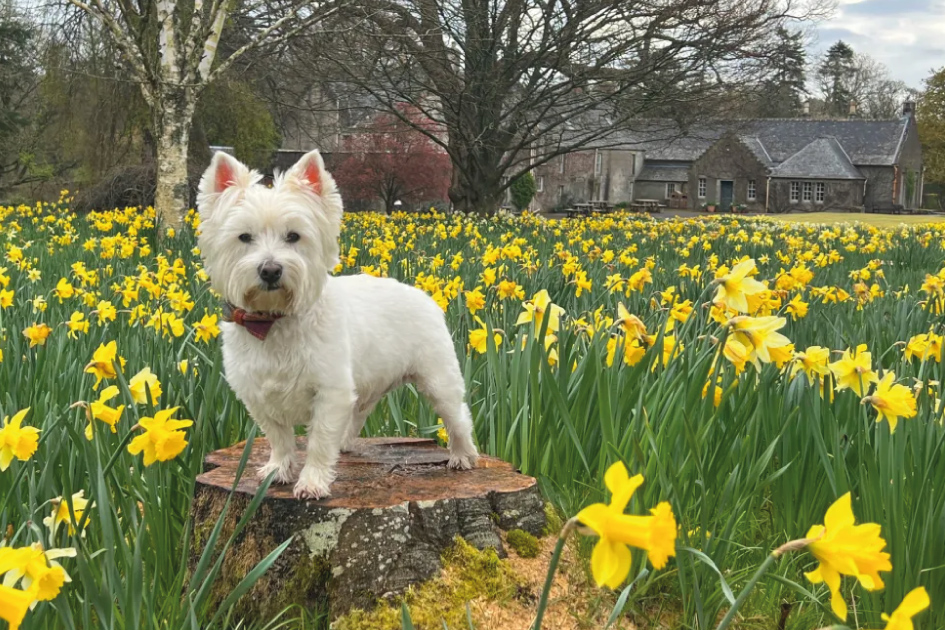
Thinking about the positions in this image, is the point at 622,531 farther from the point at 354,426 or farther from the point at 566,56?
the point at 566,56

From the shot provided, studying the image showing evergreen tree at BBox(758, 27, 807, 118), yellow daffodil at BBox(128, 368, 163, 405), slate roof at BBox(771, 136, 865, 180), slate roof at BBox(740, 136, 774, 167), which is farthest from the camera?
slate roof at BBox(740, 136, 774, 167)

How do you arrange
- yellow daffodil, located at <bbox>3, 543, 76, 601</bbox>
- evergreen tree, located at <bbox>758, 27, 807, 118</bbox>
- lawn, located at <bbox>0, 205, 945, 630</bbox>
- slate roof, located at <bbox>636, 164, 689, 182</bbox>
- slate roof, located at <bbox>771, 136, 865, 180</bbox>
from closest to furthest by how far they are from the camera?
yellow daffodil, located at <bbox>3, 543, 76, 601</bbox> → lawn, located at <bbox>0, 205, 945, 630</bbox> → evergreen tree, located at <bbox>758, 27, 807, 118</bbox> → slate roof, located at <bbox>771, 136, 865, 180</bbox> → slate roof, located at <bbox>636, 164, 689, 182</bbox>

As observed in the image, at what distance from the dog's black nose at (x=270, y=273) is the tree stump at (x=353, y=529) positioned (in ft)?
1.80

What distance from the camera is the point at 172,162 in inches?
448

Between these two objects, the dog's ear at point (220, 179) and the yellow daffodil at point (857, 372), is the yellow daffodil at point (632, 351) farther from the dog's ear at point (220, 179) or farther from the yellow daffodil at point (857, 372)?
the dog's ear at point (220, 179)

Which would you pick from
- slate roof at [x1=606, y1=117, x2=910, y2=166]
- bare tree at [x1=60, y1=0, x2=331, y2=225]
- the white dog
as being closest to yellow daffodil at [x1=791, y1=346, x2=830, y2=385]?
the white dog

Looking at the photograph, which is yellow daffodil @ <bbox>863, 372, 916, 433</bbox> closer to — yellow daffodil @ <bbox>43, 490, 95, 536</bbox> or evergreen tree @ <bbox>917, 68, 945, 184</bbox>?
yellow daffodil @ <bbox>43, 490, 95, 536</bbox>

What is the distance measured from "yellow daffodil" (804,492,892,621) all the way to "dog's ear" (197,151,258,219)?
1.62m

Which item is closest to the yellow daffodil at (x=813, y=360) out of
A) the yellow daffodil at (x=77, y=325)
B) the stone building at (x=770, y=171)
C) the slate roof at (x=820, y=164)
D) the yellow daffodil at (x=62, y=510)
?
the yellow daffodil at (x=62, y=510)

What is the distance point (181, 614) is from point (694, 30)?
55.4 ft

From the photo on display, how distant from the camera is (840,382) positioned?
2355 mm

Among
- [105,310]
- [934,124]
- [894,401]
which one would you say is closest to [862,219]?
[934,124]

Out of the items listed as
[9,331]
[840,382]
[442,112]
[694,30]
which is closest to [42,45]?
[442,112]

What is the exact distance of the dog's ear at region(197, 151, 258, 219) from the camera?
2188 mm
